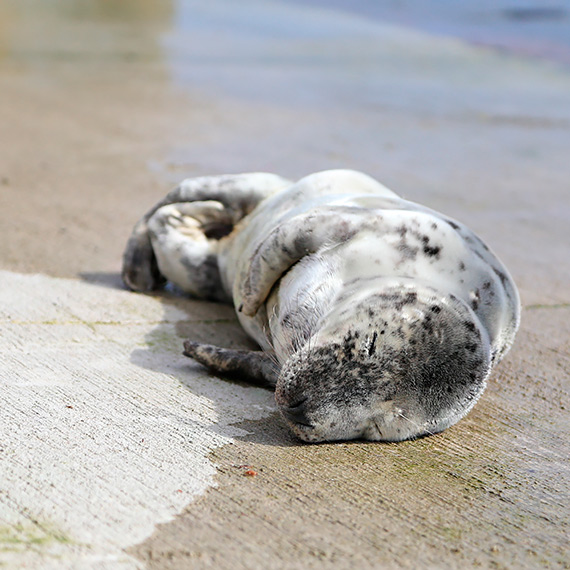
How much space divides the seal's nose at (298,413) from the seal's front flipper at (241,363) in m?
0.52

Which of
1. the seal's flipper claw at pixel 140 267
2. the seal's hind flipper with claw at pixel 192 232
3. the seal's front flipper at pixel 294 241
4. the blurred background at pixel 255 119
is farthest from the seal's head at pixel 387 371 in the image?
the blurred background at pixel 255 119

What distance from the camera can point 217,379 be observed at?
331cm

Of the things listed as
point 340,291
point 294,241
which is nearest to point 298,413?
point 340,291

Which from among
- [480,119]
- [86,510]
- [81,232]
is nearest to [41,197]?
[81,232]

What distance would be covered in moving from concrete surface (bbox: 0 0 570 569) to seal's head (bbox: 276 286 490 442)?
89 mm

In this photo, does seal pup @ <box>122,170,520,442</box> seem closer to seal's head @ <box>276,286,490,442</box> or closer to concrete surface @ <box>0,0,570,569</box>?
seal's head @ <box>276,286,490,442</box>

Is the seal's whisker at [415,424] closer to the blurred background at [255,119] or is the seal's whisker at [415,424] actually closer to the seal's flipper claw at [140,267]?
the seal's flipper claw at [140,267]

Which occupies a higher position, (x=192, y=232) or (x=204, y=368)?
(x=192, y=232)

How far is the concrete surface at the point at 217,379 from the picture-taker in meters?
2.19

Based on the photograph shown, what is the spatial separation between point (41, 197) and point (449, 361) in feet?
11.5

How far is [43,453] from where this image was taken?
2461mm

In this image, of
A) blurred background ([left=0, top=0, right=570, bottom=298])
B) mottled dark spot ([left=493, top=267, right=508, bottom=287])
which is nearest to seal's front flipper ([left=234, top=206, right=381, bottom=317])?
mottled dark spot ([left=493, top=267, right=508, bottom=287])

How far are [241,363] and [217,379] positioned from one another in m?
0.10

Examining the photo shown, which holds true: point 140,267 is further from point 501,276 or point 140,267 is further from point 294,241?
point 501,276
